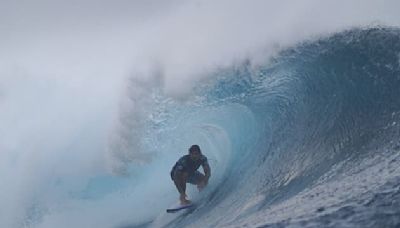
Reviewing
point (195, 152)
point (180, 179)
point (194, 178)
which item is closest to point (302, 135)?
point (195, 152)

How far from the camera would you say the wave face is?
4387mm

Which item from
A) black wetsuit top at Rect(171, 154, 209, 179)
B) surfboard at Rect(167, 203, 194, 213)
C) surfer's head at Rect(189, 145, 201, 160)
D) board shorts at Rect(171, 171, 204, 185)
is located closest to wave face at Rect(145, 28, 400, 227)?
surfboard at Rect(167, 203, 194, 213)

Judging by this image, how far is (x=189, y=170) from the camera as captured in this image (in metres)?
8.58

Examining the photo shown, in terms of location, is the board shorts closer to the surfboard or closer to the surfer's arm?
the surfer's arm

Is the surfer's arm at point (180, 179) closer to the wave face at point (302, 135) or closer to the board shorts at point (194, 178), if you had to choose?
the board shorts at point (194, 178)

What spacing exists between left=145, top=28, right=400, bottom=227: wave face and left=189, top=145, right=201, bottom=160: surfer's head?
72 cm

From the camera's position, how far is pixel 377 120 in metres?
6.93

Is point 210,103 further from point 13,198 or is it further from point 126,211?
point 13,198

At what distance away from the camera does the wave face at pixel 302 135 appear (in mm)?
4387

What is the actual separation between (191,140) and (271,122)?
2.53m

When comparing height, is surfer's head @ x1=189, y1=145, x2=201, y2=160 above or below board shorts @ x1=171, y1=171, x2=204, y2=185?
above

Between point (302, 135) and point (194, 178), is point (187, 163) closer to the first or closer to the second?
point (194, 178)

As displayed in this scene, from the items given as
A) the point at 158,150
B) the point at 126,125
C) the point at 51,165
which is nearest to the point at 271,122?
the point at 158,150

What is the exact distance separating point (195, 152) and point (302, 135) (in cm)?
164
